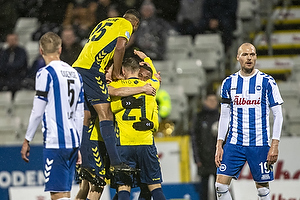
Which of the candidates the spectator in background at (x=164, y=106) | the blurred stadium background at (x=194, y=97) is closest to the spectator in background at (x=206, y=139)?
the blurred stadium background at (x=194, y=97)

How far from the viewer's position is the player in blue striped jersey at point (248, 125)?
19.6 feet

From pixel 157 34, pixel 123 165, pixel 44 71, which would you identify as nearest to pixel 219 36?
pixel 157 34

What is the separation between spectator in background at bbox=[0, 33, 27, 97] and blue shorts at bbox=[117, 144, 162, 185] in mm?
5764

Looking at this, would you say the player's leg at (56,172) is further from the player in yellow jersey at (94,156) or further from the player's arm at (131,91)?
the player's arm at (131,91)

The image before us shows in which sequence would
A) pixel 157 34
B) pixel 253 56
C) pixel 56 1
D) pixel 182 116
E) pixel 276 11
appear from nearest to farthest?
pixel 253 56 → pixel 182 116 → pixel 157 34 → pixel 276 11 → pixel 56 1

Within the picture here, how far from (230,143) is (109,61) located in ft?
5.31

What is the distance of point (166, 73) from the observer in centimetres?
1067

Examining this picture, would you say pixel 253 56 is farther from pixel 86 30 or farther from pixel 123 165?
pixel 86 30

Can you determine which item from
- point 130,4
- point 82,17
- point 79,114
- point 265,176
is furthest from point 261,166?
point 82,17

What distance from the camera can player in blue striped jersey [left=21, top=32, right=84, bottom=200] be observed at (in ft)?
15.9

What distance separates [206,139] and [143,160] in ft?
9.57

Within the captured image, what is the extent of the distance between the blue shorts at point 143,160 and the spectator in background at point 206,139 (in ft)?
9.04

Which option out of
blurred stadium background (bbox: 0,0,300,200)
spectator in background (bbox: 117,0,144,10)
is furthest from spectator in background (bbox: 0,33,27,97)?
spectator in background (bbox: 117,0,144,10)

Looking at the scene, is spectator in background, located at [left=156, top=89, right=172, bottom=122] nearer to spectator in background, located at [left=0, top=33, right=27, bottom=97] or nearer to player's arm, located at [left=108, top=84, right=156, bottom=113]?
spectator in background, located at [left=0, top=33, right=27, bottom=97]
